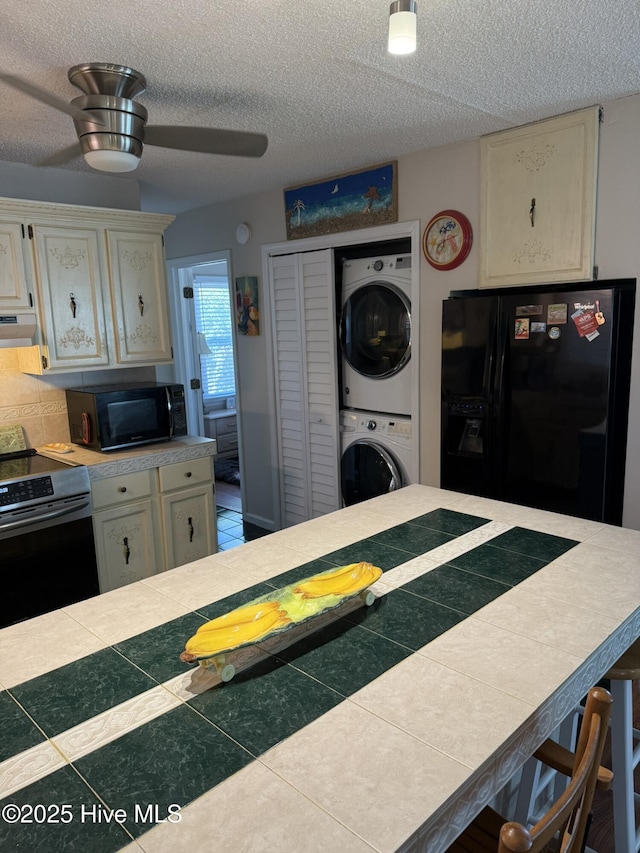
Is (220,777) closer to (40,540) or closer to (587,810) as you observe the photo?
(587,810)

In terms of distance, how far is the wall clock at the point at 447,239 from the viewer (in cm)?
311

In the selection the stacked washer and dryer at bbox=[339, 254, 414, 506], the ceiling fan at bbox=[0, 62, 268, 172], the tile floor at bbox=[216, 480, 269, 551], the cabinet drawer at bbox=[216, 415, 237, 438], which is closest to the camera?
the ceiling fan at bbox=[0, 62, 268, 172]

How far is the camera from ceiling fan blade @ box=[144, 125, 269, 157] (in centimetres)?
192

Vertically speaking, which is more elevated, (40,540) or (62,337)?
(62,337)

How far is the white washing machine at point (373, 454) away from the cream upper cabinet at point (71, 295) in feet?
5.26

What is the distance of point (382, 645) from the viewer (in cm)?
129

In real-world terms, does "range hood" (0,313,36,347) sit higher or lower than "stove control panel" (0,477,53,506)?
higher

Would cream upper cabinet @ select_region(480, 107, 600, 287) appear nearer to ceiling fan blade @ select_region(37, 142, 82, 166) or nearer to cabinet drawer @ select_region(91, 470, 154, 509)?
ceiling fan blade @ select_region(37, 142, 82, 166)

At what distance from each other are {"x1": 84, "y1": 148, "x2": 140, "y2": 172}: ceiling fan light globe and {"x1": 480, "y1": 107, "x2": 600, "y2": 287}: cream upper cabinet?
70.7 inches

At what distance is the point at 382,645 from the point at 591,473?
5.46ft

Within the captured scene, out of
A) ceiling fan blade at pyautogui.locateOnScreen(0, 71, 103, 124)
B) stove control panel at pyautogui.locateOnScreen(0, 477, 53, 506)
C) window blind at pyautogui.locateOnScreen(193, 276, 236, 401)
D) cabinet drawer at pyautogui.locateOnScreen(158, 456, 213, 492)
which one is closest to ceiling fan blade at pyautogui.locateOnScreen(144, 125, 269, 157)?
ceiling fan blade at pyautogui.locateOnScreen(0, 71, 103, 124)

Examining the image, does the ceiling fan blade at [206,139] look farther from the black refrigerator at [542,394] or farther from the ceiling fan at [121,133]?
the black refrigerator at [542,394]

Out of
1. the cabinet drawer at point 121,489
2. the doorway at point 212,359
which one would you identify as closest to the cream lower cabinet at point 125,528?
the cabinet drawer at point 121,489

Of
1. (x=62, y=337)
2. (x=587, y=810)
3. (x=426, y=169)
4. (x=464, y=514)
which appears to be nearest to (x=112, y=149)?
(x=62, y=337)
